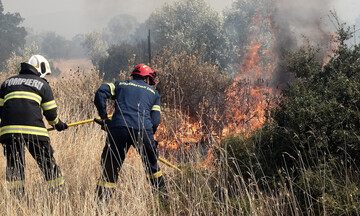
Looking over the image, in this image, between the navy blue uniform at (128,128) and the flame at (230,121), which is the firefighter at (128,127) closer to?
the navy blue uniform at (128,128)

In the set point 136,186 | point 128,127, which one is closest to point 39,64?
point 128,127

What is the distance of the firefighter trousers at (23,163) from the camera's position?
4031 mm

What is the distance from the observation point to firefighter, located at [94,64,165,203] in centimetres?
425

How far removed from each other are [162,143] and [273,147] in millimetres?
3235

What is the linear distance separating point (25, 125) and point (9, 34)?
54.8m

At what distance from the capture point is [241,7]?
125 ft

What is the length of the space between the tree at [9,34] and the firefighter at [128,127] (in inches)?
1959

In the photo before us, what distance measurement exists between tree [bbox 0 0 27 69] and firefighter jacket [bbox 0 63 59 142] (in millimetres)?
49587

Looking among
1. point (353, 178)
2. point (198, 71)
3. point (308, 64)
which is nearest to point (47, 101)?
point (353, 178)

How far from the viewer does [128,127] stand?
4.29 metres

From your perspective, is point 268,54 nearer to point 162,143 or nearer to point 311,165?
point 162,143

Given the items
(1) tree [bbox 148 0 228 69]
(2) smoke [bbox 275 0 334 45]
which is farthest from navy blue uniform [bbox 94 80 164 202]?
(1) tree [bbox 148 0 228 69]

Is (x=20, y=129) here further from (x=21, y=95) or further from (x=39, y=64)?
(x=39, y=64)

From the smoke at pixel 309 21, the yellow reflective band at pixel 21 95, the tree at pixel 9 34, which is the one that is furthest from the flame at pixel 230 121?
the tree at pixel 9 34
